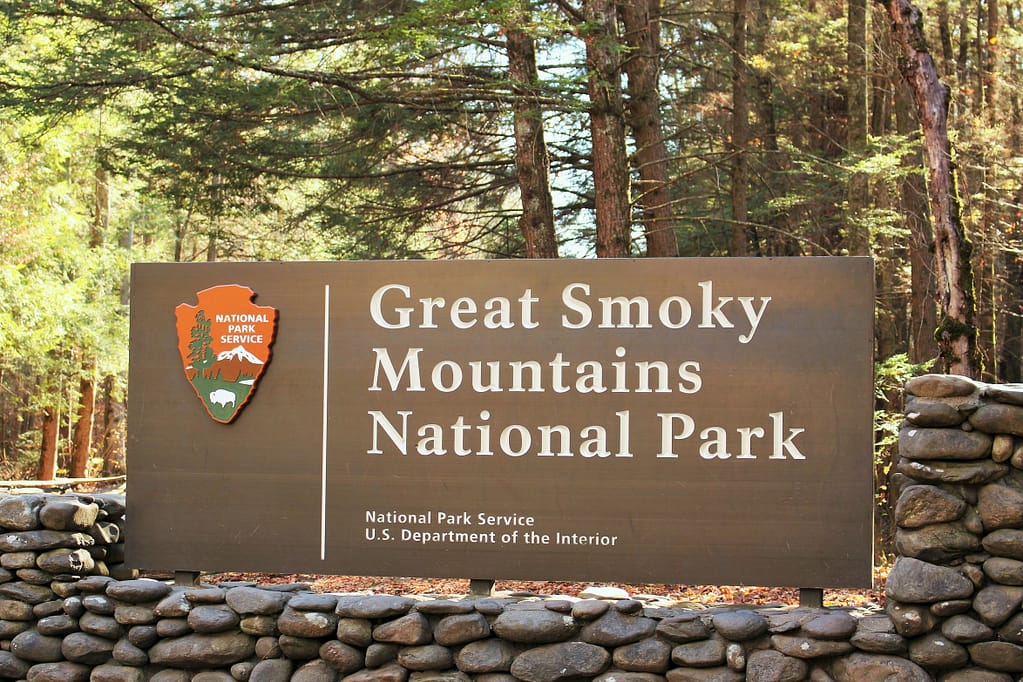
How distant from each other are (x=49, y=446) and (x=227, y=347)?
1907cm

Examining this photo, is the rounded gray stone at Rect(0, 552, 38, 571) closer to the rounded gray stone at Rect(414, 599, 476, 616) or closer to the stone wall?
the stone wall

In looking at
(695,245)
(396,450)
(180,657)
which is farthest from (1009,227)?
(180,657)

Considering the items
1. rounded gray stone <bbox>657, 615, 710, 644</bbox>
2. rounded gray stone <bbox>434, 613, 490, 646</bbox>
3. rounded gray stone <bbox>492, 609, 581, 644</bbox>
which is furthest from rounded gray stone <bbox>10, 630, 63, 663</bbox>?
rounded gray stone <bbox>657, 615, 710, 644</bbox>

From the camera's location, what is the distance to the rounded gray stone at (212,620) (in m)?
5.24

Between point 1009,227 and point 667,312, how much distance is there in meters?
10.9

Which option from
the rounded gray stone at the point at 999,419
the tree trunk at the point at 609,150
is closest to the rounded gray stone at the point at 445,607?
the rounded gray stone at the point at 999,419

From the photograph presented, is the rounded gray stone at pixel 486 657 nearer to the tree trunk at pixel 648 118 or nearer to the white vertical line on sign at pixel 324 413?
the white vertical line on sign at pixel 324 413

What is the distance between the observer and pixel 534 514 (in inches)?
208

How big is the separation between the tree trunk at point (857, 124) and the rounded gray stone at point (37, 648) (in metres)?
8.75

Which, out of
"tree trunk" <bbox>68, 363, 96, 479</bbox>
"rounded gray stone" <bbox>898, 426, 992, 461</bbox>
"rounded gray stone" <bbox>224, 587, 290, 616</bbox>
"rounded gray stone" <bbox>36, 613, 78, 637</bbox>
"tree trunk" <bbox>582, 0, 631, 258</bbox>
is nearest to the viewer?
"rounded gray stone" <bbox>898, 426, 992, 461</bbox>

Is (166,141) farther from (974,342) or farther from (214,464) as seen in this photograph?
(974,342)

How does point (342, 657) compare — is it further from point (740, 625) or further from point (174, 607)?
point (740, 625)

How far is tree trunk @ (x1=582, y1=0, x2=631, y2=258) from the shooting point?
994 cm

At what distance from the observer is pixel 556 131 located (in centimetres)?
1316
